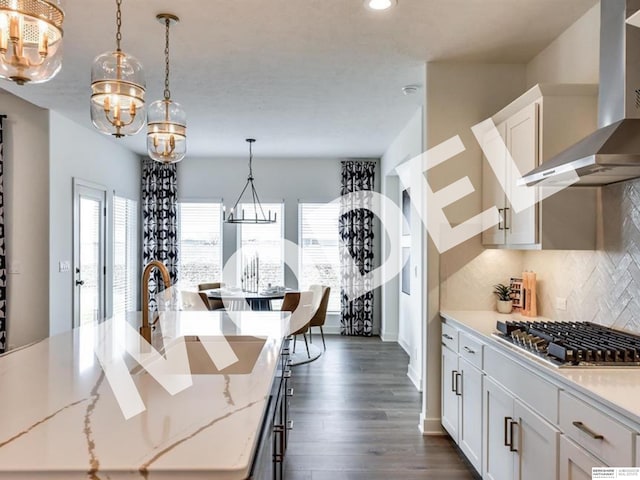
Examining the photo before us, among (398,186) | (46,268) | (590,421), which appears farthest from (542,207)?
(46,268)

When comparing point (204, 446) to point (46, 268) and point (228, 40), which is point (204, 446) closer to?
point (228, 40)

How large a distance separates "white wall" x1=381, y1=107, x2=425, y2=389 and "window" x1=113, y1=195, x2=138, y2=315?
3.86 metres

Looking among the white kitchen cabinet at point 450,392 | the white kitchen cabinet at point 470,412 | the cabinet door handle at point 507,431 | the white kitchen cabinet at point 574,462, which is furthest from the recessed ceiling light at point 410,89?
the white kitchen cabinet at point 574,462

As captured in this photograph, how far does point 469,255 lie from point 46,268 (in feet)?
13.7

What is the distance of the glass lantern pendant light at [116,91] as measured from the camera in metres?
2.18

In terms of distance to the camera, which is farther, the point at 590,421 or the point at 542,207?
the point at 542,207

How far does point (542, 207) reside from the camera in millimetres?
2564

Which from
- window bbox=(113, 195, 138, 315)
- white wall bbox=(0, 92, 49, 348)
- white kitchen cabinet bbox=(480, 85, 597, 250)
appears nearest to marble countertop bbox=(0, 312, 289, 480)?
white kitchen cabinet bbox=(480, 85, 597, 250)

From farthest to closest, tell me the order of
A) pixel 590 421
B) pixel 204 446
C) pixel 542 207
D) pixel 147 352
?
pixel 542 207 → pixel 147 352 → pixel 590 421 → pixel 204 446

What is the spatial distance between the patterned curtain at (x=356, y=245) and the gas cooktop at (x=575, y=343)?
4596 mm

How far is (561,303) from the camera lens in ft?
9.39

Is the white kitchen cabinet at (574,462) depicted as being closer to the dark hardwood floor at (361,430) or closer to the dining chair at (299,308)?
the dark hardwood floor at (361,430)

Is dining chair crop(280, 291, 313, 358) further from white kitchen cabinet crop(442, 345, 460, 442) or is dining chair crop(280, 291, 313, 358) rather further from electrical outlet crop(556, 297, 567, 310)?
electrical outlet crop(556, 297, 567, 310)

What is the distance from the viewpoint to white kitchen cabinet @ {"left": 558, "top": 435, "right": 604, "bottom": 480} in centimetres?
158
